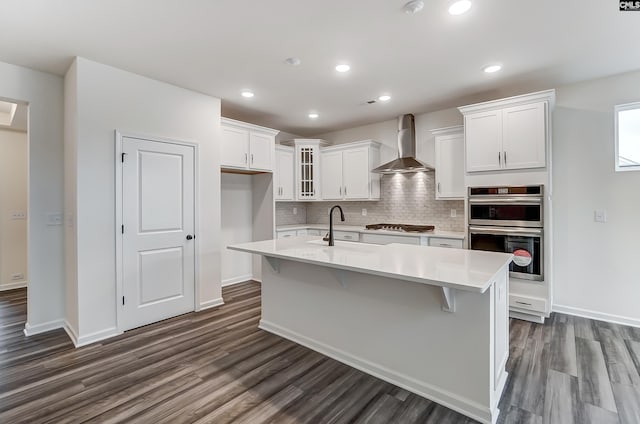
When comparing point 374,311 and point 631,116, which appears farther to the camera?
point 631,116

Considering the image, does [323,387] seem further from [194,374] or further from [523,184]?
[523,184]

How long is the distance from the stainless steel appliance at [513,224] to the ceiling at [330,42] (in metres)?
1.30

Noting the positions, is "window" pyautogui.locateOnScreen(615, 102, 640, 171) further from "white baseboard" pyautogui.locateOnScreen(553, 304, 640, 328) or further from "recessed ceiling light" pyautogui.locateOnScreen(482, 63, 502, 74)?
"white baseboard" pyautogui.locateOnScreen(553, 304, 640, 328)

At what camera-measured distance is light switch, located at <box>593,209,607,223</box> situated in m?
3.41

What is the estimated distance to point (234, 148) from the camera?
14.2ft

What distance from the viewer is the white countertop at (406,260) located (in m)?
1.68

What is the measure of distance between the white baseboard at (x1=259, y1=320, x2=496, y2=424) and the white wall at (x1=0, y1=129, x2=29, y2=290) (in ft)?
16.1

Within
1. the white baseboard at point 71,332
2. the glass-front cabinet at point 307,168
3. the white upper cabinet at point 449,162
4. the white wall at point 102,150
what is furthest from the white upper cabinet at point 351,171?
the white baseboard at point 71,332

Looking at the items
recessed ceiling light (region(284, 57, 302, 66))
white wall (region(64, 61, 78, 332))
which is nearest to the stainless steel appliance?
recessed ceiling light (region(284, 57, 302, 66))

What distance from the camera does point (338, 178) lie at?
5.35 meters

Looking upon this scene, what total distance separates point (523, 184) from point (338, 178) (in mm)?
2753

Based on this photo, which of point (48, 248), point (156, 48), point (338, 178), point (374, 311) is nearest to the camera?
point (374, 311)

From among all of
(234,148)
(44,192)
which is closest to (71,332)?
(44,192)

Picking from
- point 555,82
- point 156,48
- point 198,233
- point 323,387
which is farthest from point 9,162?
point 555,82
